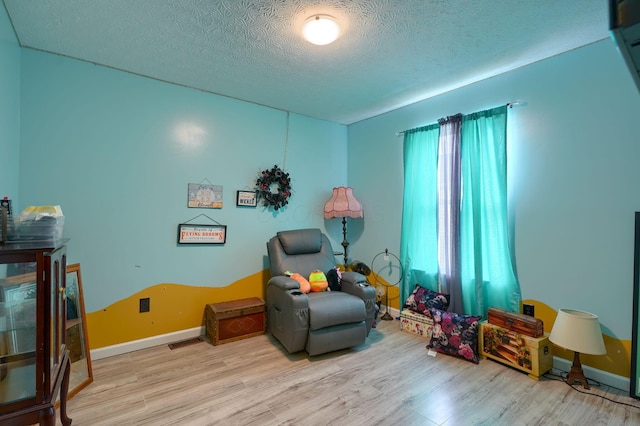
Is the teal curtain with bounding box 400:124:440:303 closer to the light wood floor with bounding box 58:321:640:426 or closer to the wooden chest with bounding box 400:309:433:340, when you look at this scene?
the wooden chest with bounding box 400:309:433:340

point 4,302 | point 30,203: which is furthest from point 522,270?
point 30,203

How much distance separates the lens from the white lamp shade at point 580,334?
1960 millimetres

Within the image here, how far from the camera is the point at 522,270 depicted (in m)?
2.48

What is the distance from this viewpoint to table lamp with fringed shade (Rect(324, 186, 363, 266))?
359cm

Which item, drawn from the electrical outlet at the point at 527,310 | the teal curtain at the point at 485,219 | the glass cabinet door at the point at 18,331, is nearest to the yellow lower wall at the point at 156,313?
the glass cabinet door at the point at 18,331

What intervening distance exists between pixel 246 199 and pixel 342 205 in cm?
116

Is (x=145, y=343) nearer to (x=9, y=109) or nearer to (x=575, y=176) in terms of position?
(x=9, y=109)

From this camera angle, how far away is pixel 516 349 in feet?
7.41

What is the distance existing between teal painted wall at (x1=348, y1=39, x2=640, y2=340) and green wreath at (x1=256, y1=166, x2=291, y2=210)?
211cm

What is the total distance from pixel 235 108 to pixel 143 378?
260 cm

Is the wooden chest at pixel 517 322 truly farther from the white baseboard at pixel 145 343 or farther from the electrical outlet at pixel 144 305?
the electrical outlet at pixel 144 305

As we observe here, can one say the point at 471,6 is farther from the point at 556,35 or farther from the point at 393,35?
the point at 556,35

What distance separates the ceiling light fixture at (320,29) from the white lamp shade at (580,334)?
255 cm

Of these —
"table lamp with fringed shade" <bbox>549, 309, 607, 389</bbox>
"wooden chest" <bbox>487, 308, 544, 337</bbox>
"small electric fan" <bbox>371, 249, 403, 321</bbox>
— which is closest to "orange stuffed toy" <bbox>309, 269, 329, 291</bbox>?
"small electric fan" <bbox>371, 249, 403, 321</bbox>
